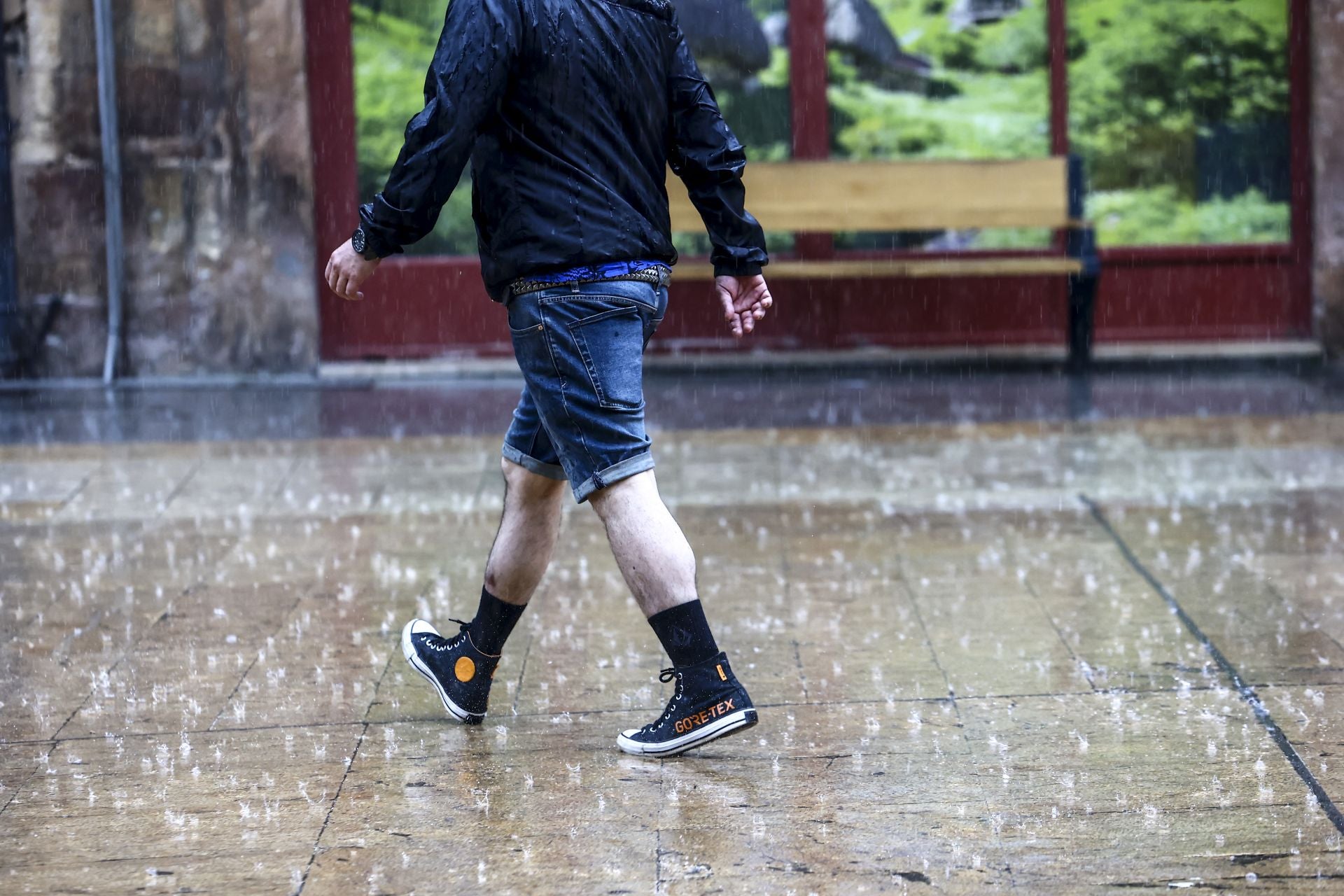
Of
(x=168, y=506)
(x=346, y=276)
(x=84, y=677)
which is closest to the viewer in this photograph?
(x=346, y=276)

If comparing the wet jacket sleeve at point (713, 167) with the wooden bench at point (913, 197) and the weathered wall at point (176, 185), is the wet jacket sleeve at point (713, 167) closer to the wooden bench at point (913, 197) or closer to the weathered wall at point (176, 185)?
the wooden bench at point (913, 197)

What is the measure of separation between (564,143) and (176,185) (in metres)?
6.73

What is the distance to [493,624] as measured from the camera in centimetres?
376

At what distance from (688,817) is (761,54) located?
7369mm

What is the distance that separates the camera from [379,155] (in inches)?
390

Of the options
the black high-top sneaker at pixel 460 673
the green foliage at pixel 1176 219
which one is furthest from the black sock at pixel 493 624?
the green foliage at pixel 1176 219

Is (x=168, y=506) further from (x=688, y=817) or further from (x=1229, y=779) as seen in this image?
(x=1229, y=779)

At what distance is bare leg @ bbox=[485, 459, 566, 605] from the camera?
3693mm

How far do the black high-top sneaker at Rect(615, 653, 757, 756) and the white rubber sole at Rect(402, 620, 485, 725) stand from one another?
0.42 meters

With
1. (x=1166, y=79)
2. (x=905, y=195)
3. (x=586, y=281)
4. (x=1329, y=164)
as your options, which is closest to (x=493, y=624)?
(x=586, y=281)

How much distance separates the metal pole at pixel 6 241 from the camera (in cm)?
945

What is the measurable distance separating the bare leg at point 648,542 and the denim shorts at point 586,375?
34 mm

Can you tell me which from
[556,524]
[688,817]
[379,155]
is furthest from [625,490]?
[379,155]

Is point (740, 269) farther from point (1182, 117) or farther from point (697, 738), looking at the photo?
point (1182, 117)
